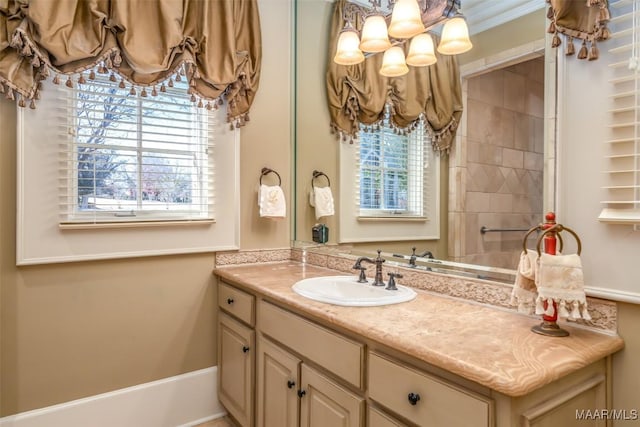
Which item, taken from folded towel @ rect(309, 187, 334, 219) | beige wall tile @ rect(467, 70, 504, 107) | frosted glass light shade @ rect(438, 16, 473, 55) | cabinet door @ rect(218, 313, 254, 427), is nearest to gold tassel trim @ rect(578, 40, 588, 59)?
beige wall tile @ rect(467, 70, 504, 107)

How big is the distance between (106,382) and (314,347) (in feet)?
4.24

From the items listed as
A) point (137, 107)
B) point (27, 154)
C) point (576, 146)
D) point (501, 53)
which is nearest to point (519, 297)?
point (576, 146)

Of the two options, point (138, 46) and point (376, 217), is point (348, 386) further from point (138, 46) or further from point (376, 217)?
point (138, 46)

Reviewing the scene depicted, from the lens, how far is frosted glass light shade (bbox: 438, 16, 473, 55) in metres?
1.51

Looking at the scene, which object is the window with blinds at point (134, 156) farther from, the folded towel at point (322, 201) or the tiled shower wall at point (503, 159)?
the tiled shower wall at point (503, 159)

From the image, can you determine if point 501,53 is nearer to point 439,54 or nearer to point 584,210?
point 439,54

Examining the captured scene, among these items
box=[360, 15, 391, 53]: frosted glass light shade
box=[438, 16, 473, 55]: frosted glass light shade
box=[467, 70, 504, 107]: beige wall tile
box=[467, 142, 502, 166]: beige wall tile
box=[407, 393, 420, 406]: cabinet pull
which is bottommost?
box=[407, 393, 420, 406]: cabinet pull

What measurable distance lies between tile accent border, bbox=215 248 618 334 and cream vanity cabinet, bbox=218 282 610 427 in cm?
13

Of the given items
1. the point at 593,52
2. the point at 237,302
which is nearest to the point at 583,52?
the point at 593,52

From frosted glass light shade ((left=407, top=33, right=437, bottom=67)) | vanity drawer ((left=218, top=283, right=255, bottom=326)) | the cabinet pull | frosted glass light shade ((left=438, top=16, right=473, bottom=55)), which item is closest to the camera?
the cabinet pull

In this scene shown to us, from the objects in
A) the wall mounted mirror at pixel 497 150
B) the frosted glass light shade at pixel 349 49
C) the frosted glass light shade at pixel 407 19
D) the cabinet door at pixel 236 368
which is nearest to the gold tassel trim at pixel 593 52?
the wall mounted mirror at pixel 497 150

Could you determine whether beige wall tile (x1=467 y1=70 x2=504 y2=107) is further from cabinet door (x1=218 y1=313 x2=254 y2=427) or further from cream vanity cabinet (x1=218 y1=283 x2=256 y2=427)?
cabinet door (x1=218 y1=313 x2=254 y2=427)

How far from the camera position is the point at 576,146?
1194 mm

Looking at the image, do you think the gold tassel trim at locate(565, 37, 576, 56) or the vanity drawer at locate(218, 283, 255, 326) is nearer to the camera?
the gold tassel trim at locate(565, 37, 576, 56)
